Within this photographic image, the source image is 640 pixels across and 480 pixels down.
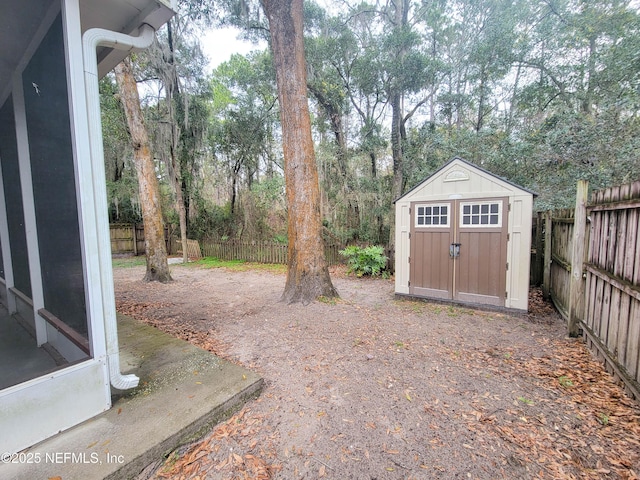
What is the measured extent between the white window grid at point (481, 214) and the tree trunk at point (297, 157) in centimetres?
233

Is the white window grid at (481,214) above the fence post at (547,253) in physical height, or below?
above

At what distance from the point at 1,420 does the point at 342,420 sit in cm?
180

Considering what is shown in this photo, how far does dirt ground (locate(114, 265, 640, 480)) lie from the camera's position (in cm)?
143

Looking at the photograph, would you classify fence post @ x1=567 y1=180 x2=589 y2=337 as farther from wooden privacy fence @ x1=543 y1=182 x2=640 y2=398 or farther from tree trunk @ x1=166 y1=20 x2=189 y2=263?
tree trunk @ x1=166 y1=20 x2=189 y2=263

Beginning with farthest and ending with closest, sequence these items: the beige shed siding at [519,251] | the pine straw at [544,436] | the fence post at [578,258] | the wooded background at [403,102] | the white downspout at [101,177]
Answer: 1. the wooded background at [403,102]
2. the beige shed siding at [519,251]
3. the fence post at [578,258]
4. the white downspout at [101,177]
5. the pine straw at [544,436]

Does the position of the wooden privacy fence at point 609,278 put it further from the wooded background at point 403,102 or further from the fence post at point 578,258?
the wooded background at point 403,102

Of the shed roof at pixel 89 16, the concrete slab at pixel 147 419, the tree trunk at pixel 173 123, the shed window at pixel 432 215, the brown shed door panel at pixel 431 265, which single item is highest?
the tree trunk at pixel 173 123

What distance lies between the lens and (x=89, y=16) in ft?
6.04

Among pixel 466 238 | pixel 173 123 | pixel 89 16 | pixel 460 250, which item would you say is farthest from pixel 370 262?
pixel 173 123

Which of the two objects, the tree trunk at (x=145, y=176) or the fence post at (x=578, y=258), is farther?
the tree trunk at (x=145, y=176)

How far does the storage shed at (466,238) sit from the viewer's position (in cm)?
382

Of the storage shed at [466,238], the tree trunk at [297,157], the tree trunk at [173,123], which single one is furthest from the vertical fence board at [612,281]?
the tree trunk at [173,123]

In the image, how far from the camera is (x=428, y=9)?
8242mm

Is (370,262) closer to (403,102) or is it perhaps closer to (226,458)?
(403,102)
